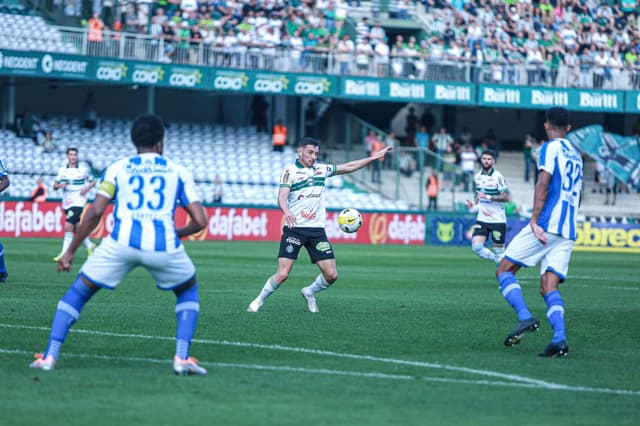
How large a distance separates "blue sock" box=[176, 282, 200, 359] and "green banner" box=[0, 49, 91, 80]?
108 feet

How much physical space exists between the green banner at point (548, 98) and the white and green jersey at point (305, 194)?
3392 centimetres

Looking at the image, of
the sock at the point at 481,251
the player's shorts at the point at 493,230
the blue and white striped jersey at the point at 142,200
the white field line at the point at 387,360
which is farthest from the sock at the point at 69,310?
the sock at the point at 481,251

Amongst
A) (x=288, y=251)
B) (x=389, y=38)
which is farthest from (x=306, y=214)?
(x=389, y=38)

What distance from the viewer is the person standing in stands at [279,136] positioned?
46.4 metres

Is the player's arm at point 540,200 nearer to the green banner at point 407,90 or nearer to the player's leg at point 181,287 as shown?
the player's leg at point 181,287

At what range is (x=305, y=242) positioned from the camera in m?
14.5

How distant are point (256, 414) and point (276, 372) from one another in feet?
5.99

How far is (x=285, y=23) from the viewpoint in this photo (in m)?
45.4

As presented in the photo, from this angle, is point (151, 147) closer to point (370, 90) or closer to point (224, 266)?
point (224, 266)

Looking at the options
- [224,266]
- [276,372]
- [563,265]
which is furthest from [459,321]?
[224,266]

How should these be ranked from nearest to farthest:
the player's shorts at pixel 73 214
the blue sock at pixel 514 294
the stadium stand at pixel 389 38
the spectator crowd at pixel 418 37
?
the blue sock at pixel 514 294 → the player's shorts at pixel 73 214 → the stadium stand at pixel 389 38 → the spectator crowd at pixel 418 37

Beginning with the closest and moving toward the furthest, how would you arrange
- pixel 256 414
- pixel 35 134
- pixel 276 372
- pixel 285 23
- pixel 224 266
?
pixel 256 414 → pixel 276 372 → pixel 224 266 → pixel 35 134 → pixel 285 23

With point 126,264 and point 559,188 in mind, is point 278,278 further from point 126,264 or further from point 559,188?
point 126,264

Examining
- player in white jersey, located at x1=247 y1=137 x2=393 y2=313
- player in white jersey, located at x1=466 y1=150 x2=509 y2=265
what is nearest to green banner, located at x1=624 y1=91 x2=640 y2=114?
player in white jersey, located at x1=466 y1=150 x2=509 y2=265
